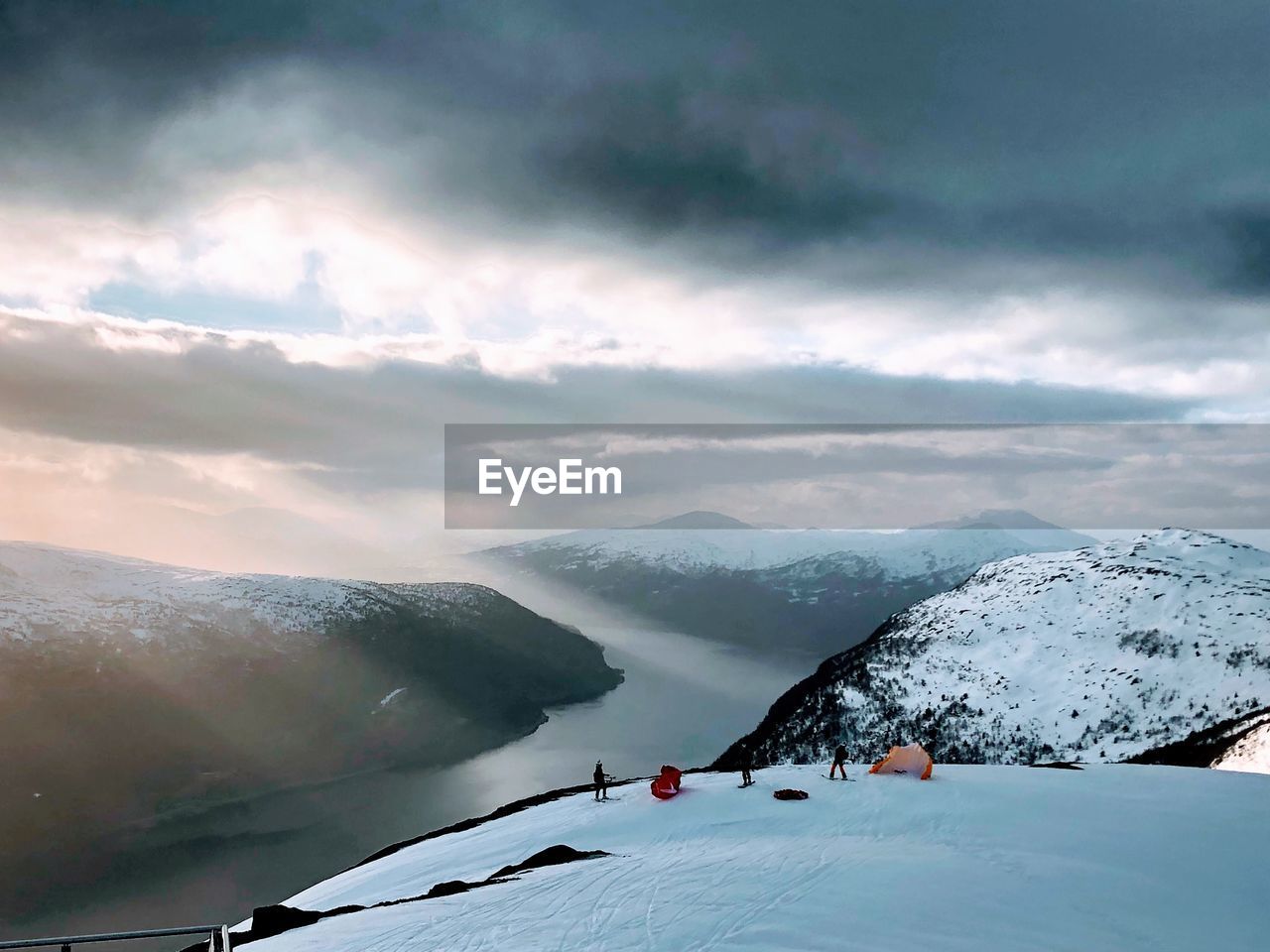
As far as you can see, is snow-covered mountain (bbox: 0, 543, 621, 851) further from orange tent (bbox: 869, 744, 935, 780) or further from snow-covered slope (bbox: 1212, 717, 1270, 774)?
snow-covered slope (bbox: 1212, 717, 1270, 774)

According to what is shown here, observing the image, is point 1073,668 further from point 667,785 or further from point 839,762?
point 667,785

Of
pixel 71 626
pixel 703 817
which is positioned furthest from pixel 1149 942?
pixel 71 626

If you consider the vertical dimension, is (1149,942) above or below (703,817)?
above

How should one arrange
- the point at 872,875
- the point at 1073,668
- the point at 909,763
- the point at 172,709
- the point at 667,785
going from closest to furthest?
the point at 872,875 < the point at 667,785 < the point at 909,763 < the point at 1073,668 < the point at 172,709

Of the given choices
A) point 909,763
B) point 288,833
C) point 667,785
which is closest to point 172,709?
point 288,833

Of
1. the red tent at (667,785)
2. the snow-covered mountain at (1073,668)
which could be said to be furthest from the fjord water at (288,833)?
the red tent at (667,785)

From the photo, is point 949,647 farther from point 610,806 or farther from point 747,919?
point 747,919
